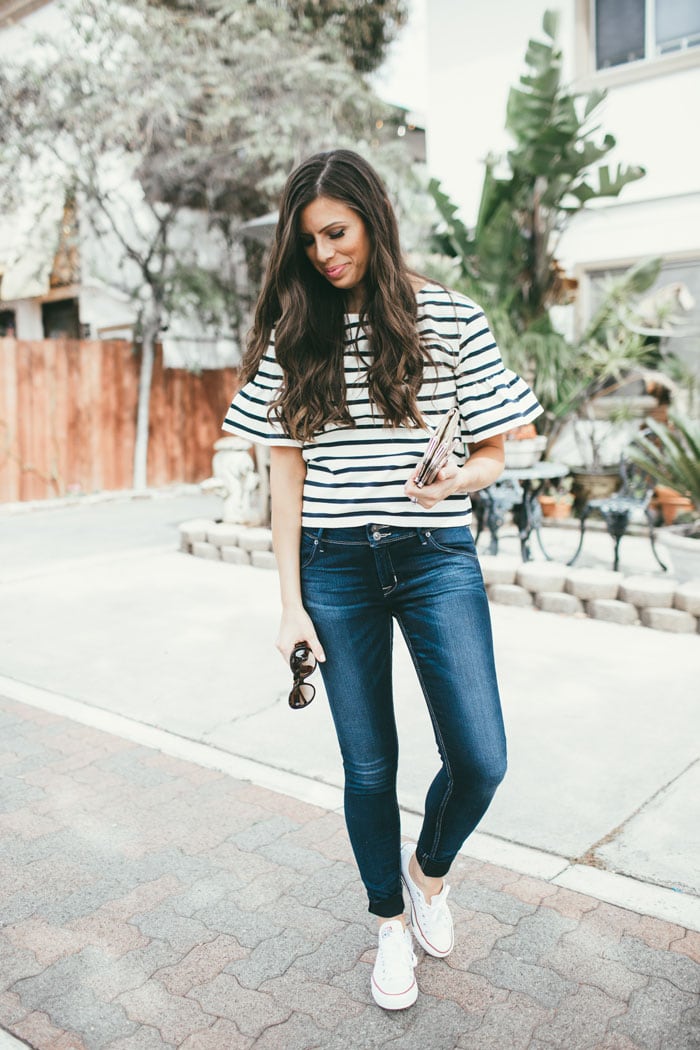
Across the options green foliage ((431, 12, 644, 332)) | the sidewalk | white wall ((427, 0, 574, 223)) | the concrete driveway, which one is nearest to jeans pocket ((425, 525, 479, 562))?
the sidewalk

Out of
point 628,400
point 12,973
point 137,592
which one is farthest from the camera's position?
point 628,400

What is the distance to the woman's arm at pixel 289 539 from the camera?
7.23 ft

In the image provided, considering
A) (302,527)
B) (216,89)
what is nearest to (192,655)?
(302,527)

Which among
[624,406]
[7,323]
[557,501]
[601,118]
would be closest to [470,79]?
[601,118]

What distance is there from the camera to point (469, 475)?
2105mm

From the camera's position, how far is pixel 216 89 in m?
11.3

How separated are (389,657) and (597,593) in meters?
3.84

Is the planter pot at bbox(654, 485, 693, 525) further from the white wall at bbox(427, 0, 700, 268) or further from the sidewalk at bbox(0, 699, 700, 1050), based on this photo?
the sidewalk at bbox(0, 699, 700, 1050)

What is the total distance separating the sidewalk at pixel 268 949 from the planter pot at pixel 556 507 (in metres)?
6.31

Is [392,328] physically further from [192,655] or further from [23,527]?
[23,527]

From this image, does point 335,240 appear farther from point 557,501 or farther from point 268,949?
point 557,501

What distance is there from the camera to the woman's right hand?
7.20 ft

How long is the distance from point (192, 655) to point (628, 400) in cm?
602

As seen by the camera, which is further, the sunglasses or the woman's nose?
the sunglasses
